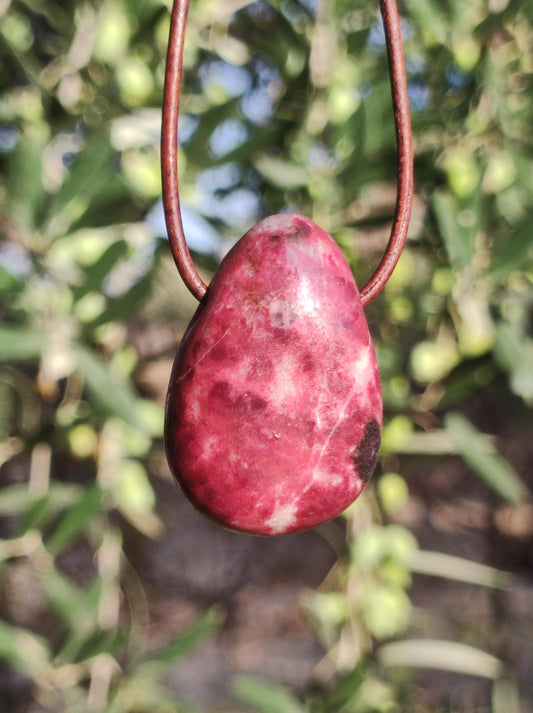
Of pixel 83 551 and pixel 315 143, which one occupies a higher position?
pixel 315 143

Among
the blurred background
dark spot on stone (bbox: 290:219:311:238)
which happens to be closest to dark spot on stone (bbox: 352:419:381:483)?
dark spot on stone (bbox: 290:219:311:238)

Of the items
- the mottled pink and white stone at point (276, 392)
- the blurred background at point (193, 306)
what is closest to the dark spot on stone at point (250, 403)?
the mottled pink and white stone at point (276, 392)

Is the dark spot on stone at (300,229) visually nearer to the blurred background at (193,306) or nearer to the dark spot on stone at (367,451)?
the dark spot on stone at (367,451)

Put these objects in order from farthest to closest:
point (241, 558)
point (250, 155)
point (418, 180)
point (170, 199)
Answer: point (241, 558) → point (418, 180) → point (250, 155) → point (170, 199)

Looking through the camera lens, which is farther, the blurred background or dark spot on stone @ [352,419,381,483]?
the blurred background

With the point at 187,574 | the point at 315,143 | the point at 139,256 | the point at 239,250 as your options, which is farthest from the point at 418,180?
the point at 187,574

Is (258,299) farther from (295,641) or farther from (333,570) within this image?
(295,641)

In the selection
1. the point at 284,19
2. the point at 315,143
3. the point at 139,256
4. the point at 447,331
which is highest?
the point at 284,19

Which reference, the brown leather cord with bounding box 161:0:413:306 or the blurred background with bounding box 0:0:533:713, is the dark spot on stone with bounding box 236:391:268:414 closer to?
the brown leather cord with bounding box 161:0:413:306
